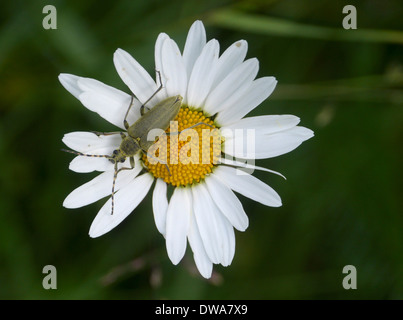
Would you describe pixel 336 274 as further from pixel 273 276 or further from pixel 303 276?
pixel 273 276

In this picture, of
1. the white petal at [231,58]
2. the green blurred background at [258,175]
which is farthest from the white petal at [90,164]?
the green blurred background at [258,175]

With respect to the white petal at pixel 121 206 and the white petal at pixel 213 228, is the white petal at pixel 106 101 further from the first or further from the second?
the white petal at pixel 213 228

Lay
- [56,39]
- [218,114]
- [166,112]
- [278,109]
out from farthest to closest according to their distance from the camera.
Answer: [278,109], [56,39], [218,114], [166,112]

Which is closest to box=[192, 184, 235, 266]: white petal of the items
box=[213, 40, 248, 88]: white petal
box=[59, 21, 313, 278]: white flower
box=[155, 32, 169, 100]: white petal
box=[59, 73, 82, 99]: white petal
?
box=[59, 21, 313, 278]: white flower

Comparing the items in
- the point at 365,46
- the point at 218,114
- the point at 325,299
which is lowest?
the point at 325,299

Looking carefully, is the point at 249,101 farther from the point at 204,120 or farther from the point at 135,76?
the point at 135,76

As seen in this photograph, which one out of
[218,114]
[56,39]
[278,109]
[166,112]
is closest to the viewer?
[166,112]
